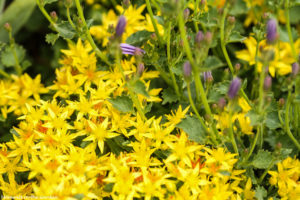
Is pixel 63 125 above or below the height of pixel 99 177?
above

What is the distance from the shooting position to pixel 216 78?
214 centimetres

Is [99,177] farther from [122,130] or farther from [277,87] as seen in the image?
[277,87]

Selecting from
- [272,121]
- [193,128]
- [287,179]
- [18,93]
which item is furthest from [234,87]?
[18,93]

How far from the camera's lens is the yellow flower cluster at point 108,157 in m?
1.45

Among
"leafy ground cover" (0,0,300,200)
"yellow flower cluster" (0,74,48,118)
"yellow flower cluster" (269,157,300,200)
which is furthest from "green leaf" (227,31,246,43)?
"yellow flower cluster" (0,74,48,118)

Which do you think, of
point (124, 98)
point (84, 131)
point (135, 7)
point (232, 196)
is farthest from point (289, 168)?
point (135, 7)

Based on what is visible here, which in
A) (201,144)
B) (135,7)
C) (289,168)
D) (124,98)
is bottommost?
(289,168)

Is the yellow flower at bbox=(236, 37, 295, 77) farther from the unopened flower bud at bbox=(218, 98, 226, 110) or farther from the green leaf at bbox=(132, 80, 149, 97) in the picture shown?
the green leaf at bbox=(132, 80, 149, 97)

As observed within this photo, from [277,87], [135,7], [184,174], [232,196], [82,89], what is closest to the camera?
[184,174]

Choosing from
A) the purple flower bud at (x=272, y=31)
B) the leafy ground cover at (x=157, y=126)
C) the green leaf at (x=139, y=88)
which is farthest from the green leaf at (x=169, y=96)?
the purple flower bud at (x=272, y=31)

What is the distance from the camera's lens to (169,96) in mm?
1844

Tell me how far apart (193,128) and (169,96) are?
283mm

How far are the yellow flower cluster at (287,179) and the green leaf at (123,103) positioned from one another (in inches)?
24.5

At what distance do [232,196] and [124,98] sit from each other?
22.2 inches
